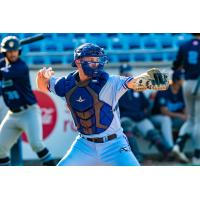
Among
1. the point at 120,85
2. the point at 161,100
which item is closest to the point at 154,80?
the point at 120,85

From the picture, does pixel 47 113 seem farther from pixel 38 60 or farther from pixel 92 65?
pixel 92 65

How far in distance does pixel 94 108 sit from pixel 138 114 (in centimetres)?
342

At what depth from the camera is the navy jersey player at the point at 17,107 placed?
954 centimetres

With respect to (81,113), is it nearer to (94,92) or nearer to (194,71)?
(94,92)

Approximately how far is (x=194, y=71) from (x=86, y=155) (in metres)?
3.62

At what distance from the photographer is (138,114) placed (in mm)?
10648

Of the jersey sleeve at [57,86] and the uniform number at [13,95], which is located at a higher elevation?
the jersey sleeve at [57,86]

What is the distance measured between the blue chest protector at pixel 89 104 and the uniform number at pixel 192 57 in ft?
11.1

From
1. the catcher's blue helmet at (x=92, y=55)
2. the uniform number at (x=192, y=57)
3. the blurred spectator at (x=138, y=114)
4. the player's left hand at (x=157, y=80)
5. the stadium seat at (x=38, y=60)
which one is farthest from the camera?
the stadium seat at (x=38, y=60)

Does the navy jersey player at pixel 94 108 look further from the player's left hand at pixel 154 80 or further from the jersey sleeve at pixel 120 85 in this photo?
the player's left hand at pixel 154 80

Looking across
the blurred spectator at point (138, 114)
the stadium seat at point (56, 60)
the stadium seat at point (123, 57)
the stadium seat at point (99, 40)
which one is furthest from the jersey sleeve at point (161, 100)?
the stadium seat at point (56, 60)

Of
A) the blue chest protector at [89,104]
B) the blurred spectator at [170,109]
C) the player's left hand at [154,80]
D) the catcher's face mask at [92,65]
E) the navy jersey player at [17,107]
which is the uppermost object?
the catcher's face mask at [92,65]
